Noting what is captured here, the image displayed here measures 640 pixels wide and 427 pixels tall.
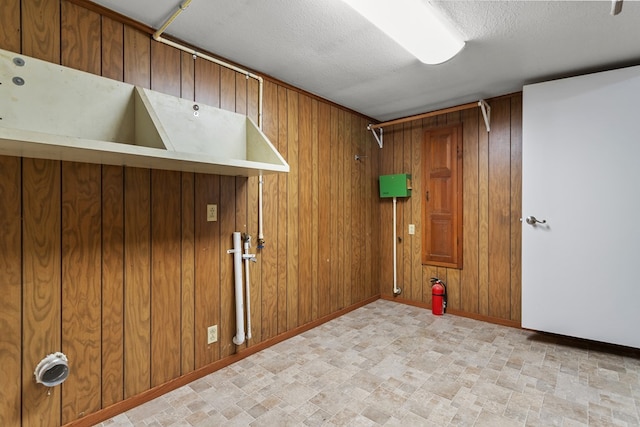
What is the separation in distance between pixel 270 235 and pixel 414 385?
1573 millimetres

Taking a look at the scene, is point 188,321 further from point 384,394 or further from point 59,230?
point 384,394

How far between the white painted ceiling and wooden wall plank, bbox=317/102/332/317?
34 cm

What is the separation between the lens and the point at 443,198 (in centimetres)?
363

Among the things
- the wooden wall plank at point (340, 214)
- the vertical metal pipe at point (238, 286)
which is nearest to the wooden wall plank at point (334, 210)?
the wooden wall plank at point (340, 214)

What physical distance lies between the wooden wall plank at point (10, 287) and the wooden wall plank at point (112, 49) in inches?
27.3

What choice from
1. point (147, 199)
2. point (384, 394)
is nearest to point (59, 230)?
point (147, 199)

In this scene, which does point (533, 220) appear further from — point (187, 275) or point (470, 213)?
point (187, 275)

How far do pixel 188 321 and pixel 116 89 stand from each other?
1532mm

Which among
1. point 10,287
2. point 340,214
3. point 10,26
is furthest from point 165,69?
point 340,214

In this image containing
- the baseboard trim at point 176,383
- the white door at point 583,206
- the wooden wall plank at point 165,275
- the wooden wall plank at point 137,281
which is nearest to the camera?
the baseboard trim at point 176,383

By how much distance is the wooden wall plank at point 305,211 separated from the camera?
3.04 m

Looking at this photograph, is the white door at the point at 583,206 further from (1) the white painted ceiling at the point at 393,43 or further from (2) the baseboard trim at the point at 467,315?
(2) the baseboard trim at the point at 467,315

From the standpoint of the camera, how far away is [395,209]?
4020mm

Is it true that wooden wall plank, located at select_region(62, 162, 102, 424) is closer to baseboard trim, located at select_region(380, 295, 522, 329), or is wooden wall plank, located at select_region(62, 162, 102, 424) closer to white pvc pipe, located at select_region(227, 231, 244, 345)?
white pvc pipe, located at select_region(227, 231, 244, 345)
